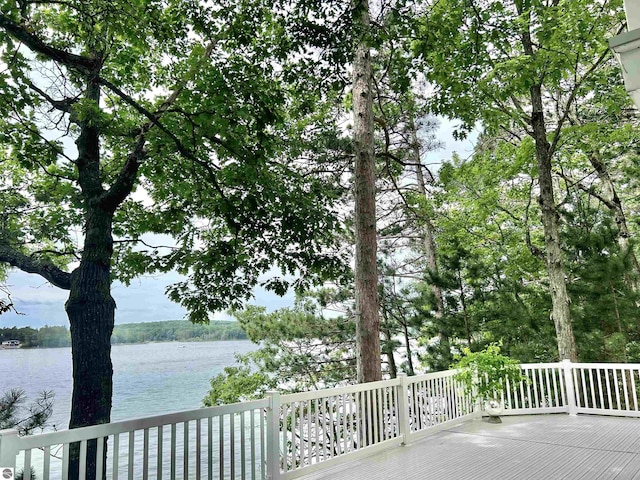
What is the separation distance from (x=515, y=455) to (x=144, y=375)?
26096 millimetres

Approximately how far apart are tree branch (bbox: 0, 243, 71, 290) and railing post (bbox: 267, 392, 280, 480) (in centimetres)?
465

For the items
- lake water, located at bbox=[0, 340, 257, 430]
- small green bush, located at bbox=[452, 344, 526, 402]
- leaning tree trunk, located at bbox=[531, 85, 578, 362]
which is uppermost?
leaning tree trunk, located at bbox=[531, 85, 578, 362]

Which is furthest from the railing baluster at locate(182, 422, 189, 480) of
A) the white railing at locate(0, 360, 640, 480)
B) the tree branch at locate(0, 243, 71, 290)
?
the tree branch at locate(0, 243, 71, 290)

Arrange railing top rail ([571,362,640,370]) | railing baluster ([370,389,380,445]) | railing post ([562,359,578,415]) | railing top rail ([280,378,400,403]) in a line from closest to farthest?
railing top rail ([280,378,400,403]) < railing baluster ([370,389,380,445]) < railing top rail ([571,362,640,370]) < railing post ([562,359,578,415])

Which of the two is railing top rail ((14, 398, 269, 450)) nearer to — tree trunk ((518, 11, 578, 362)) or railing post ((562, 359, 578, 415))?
railing post ((562, 359, 578, 415))

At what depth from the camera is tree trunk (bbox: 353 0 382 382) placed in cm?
596

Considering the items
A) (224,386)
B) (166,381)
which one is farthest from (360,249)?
(166,381)

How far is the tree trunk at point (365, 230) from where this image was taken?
5.96 meters

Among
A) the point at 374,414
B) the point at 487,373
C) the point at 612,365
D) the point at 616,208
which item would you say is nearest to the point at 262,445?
the point at 374,414

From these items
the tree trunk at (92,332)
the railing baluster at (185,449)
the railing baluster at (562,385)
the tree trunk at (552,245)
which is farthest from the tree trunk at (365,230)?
the tree trunk at (92,332)

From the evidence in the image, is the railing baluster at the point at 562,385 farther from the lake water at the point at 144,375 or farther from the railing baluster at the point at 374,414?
the lake water at the point at 144,375

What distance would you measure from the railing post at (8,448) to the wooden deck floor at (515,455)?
7.83 ft

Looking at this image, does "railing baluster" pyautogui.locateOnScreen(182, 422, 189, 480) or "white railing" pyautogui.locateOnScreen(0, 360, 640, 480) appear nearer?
"white railing" pyautogui.locateOnScreen(0, 360, 640, 480)

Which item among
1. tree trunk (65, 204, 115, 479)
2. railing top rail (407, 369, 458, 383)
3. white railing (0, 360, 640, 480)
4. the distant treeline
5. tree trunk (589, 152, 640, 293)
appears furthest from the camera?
the distant treeline
